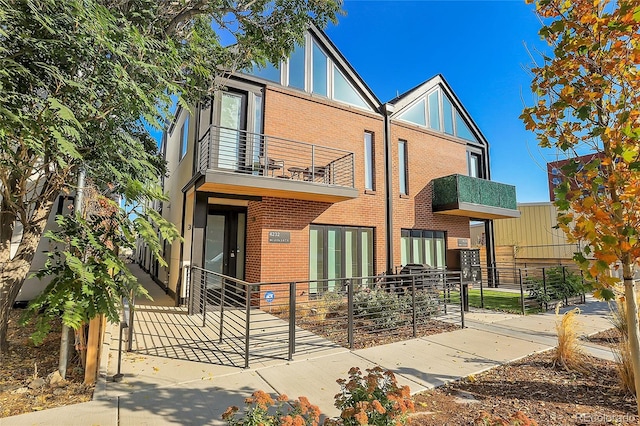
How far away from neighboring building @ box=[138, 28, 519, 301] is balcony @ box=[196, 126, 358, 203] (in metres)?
0.03

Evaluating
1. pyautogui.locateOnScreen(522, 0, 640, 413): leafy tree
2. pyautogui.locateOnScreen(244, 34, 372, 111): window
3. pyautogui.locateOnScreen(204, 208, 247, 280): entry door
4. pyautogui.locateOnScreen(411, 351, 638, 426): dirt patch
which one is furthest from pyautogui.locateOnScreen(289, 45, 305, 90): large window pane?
pyautogui.locateOnScreen(411, 351, 638, 426): dirt patch

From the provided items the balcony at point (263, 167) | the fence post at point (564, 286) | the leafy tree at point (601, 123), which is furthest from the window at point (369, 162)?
the leafy tree at point (601, 123)

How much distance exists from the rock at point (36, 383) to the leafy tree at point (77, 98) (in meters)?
1.14

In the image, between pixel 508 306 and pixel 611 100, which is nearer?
pixel 611 100

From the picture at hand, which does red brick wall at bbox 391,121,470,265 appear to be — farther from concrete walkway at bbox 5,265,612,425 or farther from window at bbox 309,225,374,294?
concrete walkway at bbox 5,265,612,425

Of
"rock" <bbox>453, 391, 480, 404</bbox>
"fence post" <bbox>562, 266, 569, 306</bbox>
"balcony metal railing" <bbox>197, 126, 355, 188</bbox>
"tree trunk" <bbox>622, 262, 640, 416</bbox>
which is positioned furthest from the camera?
"fence post" <bbox>562, 266, 569, 306</bbox>

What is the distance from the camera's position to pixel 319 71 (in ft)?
38.1

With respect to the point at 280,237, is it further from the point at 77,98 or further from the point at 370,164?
the point at 77,98

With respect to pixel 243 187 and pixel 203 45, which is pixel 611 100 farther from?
pixel 243 187

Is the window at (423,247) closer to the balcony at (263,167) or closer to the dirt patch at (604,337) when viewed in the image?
the balcony at (263,167)

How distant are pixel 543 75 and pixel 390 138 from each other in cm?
968

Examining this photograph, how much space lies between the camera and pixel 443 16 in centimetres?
999

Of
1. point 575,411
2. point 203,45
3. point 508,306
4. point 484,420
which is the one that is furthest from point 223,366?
point 508,306

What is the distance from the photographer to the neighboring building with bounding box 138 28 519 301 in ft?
30.2
